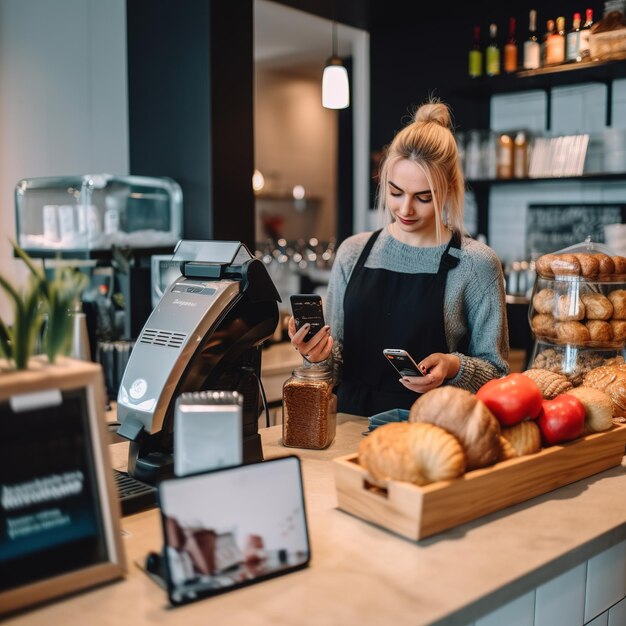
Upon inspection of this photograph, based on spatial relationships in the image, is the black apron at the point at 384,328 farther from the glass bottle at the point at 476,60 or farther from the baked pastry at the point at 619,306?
the glass bottle at the point at 476,60

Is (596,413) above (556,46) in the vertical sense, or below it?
below

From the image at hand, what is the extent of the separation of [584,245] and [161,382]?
4.13ft

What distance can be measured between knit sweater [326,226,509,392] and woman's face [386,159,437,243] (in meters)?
0.11

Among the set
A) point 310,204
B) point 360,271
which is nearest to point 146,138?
point 360,271

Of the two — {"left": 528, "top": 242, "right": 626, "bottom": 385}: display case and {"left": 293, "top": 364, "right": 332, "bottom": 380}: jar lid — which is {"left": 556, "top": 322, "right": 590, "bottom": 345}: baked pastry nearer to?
{"left": 528, "top": 242, "right": 626, "bottom": 385}: display case

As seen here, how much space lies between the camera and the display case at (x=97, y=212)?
3309mm

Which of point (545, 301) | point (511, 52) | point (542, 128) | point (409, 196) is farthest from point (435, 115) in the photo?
point (542, 128)

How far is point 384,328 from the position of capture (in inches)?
86.6

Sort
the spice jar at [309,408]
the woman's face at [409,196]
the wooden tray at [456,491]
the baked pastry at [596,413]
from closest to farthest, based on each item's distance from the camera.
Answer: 1. the wooden tray at [456,491]
2. the baked pastry at [596,413]
3. the spice jar at [309,408]
4. the woman's face at [409,196]

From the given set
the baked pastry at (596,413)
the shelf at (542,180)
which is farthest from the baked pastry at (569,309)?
the shelf at (542,180)

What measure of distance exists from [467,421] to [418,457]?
0.12m

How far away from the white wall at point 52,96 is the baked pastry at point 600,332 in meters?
2.71

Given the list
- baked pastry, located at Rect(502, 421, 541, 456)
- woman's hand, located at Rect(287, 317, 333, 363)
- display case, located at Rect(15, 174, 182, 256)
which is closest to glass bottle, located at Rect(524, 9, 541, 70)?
display case, located at Rect(15, 174, 182, 256)

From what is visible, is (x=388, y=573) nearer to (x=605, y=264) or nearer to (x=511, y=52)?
(x=605, y=264)
